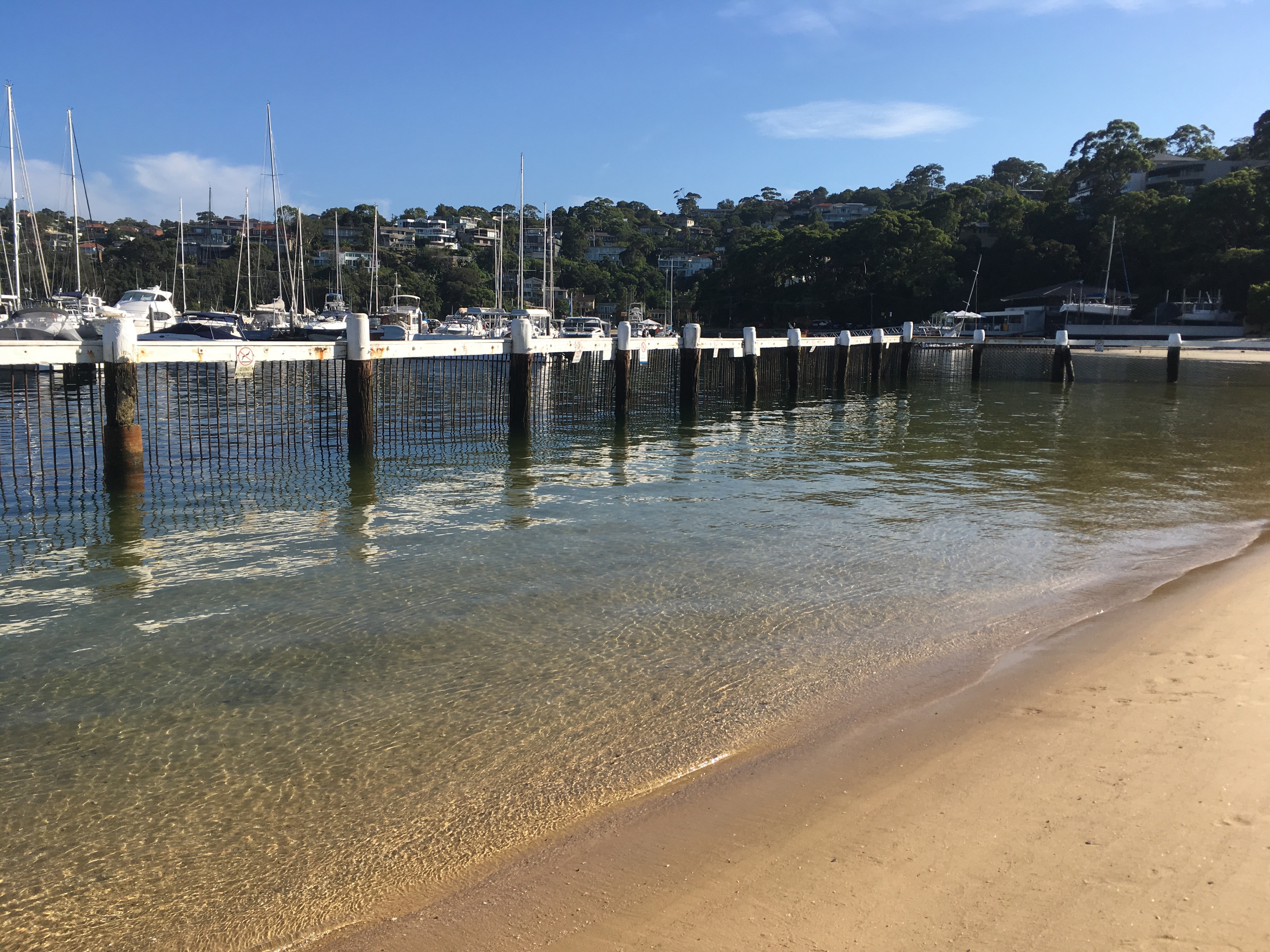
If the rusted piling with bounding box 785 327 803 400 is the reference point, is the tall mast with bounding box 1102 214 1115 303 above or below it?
above

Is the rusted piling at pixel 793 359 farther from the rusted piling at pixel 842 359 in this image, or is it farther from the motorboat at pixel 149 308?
the motorboat at pixel 149 308

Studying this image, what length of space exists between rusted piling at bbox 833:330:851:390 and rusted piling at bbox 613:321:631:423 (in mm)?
13842

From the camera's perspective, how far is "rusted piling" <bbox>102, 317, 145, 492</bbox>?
11.6 m

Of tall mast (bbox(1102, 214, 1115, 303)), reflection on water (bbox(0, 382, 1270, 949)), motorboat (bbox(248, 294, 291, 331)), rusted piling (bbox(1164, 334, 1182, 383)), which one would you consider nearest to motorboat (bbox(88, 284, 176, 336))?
motorboat (bbox(248, 294, 291, 331))

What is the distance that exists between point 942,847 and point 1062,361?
40733mm

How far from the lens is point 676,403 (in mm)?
26844

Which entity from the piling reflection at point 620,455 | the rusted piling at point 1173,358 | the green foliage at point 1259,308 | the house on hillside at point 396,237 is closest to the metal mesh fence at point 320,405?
the piling reflection at point 620,455

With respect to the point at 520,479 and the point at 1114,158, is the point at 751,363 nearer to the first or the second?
the point at 520,479

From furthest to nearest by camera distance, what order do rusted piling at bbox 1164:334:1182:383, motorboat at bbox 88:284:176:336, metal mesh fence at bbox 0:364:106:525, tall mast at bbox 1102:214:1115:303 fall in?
tall mast at bbox 1102:214:1115:303
motorboat at bbox 88:284:176:336
rusted piling at bbox 1164:334:1182:383
metal mesh fence at bbox 0:364:106:525

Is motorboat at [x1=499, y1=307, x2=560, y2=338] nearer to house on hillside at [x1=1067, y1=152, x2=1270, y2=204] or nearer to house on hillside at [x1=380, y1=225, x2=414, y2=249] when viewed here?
house on hillside at [x1=1067, y1=152, x2=1270, y2=204]

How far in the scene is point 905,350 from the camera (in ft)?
126

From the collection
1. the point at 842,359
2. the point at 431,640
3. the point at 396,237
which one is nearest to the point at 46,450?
the point at 431,640

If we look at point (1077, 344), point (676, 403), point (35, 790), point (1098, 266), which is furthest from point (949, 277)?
point (35, 790)

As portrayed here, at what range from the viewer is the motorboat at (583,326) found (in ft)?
194
